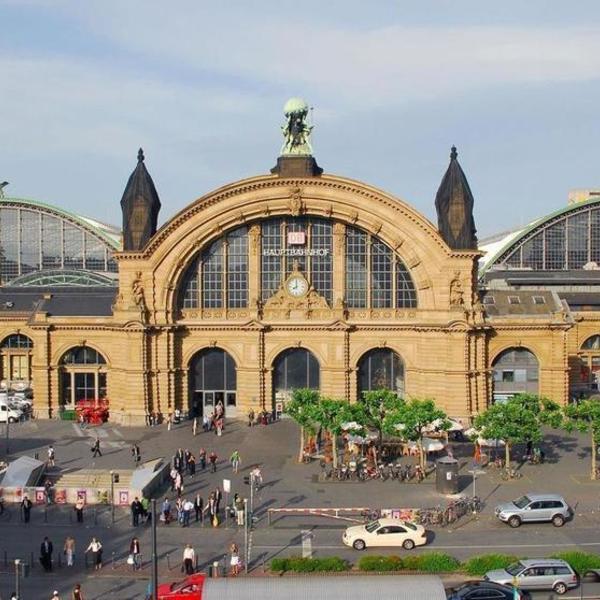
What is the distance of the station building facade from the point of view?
236 ft

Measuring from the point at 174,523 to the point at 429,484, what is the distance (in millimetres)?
15500

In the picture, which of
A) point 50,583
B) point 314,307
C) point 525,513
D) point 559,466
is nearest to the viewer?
point 50,583

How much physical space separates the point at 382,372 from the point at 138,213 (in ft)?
75.3

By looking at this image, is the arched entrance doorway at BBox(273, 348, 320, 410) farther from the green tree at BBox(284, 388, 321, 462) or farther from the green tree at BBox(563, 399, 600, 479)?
the green tree at BBox(563, 399, 600, 479)

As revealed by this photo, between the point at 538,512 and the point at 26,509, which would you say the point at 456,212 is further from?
the point at 26,509

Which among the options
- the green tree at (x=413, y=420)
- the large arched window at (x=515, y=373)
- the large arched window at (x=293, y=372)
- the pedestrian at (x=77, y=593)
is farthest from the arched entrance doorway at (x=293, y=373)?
the pedestrian at (x=77, y=593)

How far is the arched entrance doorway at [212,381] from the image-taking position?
75.2 m

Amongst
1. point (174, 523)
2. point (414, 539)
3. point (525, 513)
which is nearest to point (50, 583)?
point (174, 523)

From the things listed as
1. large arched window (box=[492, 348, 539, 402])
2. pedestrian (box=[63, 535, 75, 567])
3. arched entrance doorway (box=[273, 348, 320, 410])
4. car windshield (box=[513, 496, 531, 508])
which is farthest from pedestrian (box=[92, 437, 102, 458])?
large arched window (box=[492, 348, 539, 402])

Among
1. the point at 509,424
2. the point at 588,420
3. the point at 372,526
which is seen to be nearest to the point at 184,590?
the point at 372,526

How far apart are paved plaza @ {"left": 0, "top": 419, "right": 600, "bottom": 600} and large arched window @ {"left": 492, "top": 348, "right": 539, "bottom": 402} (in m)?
6.85

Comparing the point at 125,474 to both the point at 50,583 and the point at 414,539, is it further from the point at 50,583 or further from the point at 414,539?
the point at 414,539

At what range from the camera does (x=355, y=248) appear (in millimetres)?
74250

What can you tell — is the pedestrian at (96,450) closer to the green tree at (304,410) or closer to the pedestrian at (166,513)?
the green tree at (304,410)
